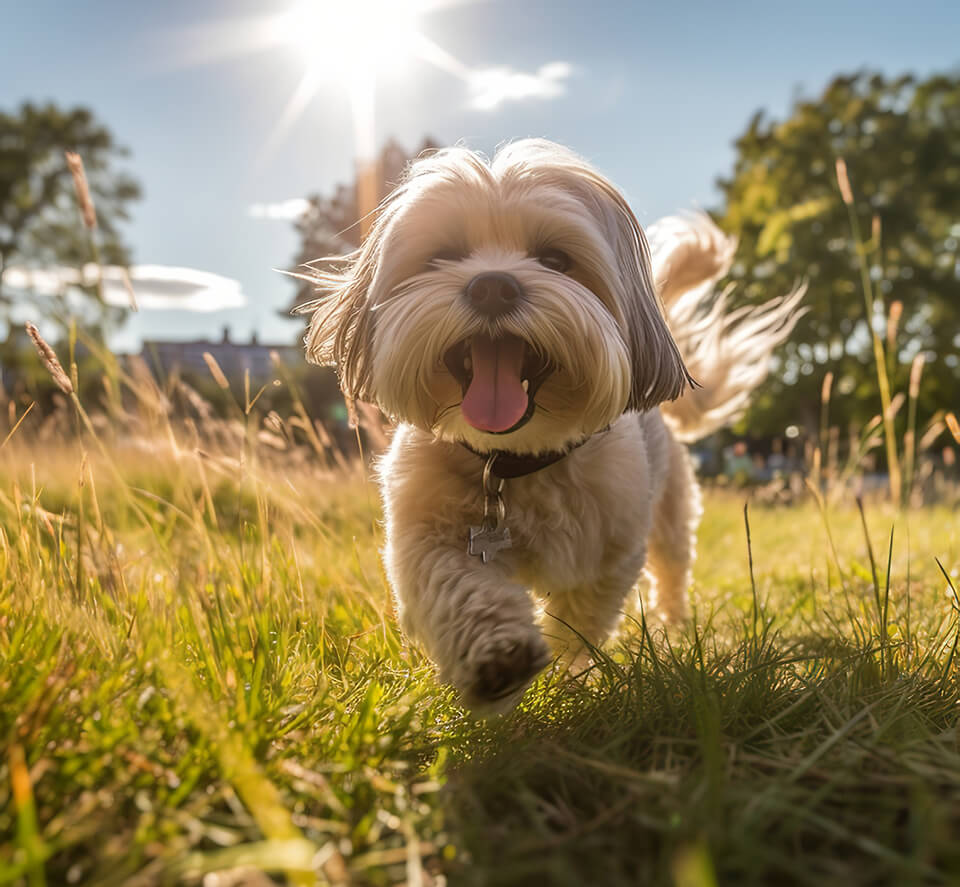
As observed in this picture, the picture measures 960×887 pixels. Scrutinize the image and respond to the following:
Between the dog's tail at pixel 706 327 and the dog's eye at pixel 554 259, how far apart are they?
5.30 ft

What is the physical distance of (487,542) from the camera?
245 cm

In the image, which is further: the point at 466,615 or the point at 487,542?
the point at 487,542

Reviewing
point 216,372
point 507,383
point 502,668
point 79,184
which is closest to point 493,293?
point 507,383

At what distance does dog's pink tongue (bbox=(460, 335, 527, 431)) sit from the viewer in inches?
92.9

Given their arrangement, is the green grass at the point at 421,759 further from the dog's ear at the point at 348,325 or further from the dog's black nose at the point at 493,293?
the dog's black nose at the point at 493,293

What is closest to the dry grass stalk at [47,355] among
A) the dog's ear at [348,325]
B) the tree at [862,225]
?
the dog's ear at [348,325]

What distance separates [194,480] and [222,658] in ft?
17.0

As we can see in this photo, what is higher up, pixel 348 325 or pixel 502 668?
pixel 348 325

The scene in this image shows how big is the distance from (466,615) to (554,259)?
3.96 ft

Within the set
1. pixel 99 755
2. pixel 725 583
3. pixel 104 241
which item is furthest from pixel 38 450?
pixel 104 241

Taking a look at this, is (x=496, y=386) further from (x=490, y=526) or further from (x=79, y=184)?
(x=79, y=184)

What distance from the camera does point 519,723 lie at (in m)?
2.02

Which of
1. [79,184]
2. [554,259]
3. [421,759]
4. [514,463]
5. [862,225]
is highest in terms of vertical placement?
[862,225]

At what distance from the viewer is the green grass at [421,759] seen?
48.3 inches
